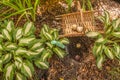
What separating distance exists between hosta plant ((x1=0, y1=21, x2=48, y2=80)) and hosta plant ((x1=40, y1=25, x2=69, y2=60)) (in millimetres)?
84

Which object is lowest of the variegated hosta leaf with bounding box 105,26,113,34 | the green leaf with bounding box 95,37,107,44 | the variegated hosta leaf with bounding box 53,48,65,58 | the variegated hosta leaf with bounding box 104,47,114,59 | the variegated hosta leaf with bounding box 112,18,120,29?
the variegated hosta leaf with bounding box 104,47,114,59

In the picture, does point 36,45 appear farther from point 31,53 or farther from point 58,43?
point 58,43

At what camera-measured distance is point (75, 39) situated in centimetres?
284

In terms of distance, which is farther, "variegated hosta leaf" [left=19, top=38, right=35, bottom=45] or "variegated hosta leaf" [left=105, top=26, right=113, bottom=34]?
"variegated hosta leaf" [left=105, top=26, right=113, bottom=34]

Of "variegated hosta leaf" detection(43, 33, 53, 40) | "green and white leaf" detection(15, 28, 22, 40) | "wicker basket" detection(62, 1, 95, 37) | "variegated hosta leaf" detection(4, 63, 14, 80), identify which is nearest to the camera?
"variegated hosta leaf" detection(4, 63, 14, 80)

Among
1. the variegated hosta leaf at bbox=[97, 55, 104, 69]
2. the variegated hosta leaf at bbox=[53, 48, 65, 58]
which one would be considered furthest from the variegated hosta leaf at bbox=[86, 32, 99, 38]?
the variegated hosta leaf at bbox=[53, 48, 65, 58]

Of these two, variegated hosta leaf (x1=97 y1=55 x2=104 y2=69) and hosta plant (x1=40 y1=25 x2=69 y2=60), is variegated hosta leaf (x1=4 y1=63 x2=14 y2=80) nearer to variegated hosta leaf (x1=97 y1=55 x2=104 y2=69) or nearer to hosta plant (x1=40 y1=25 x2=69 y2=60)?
hosta plant (x1=40 y1=25 x2=69 y2=60)

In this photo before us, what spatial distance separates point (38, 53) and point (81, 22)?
625 mm

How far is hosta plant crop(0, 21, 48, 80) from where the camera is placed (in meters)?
2.35

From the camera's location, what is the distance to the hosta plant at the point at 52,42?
2.52 m

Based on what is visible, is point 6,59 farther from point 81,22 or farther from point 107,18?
point 107,18

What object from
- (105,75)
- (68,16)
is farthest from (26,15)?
Result: (105,75)

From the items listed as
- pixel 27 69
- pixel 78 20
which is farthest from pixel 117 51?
pixel 27 69

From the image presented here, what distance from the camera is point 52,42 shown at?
2529 millimetres
